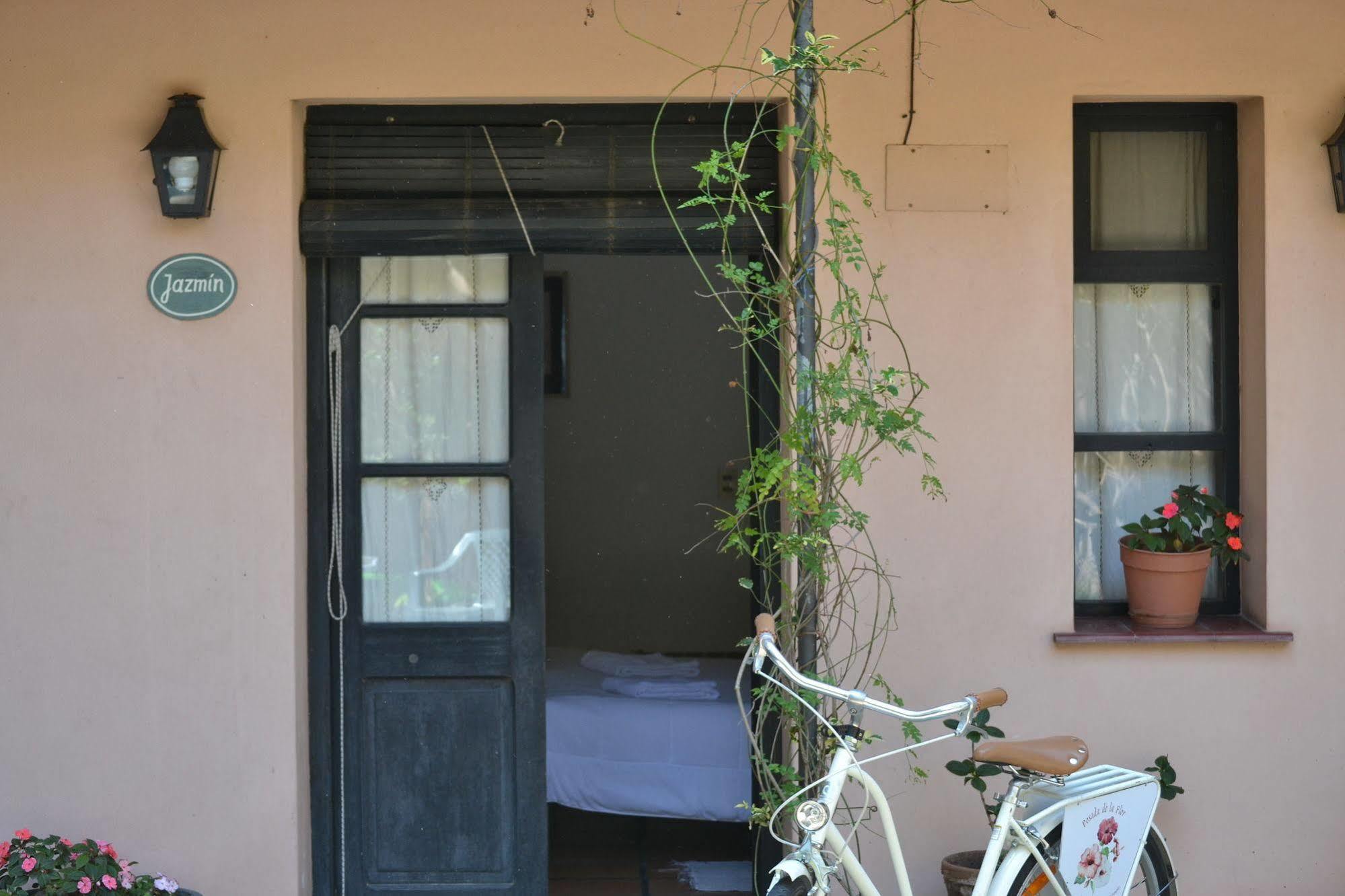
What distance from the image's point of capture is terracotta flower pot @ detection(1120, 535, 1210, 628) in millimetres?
4137

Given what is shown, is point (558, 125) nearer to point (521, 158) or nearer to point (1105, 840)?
point (521, 158)

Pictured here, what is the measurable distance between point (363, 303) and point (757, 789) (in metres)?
2.05

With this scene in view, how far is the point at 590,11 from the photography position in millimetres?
4113

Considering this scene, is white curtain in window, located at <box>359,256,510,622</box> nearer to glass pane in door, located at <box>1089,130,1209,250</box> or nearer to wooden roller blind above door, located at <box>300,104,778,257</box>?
wooden roller blind above door, located at <box>300,104,778,257</box>

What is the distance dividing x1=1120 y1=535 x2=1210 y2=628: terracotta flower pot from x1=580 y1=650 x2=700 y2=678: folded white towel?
211 cm

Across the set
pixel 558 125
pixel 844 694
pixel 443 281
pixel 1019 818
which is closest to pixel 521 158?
pixel 558 125

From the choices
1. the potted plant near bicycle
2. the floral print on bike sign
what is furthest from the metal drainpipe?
the potted plant near bicycle

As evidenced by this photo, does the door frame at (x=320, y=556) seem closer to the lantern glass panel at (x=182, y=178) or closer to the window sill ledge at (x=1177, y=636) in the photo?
the lantern glass panel at (x=182, y=178)

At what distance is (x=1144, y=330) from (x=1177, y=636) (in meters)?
1.00

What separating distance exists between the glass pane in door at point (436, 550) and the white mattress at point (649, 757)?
36.4 inches

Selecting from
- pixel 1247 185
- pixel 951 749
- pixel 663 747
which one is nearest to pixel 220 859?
pixel 663 747

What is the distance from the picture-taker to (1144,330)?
4.43 metres

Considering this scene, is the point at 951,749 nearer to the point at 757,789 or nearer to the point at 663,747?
the point at 757,789

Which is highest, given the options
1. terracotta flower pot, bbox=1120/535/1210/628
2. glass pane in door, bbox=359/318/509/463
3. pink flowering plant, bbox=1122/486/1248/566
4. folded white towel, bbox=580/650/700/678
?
glass pane in door, bbox=359/318/509/463
